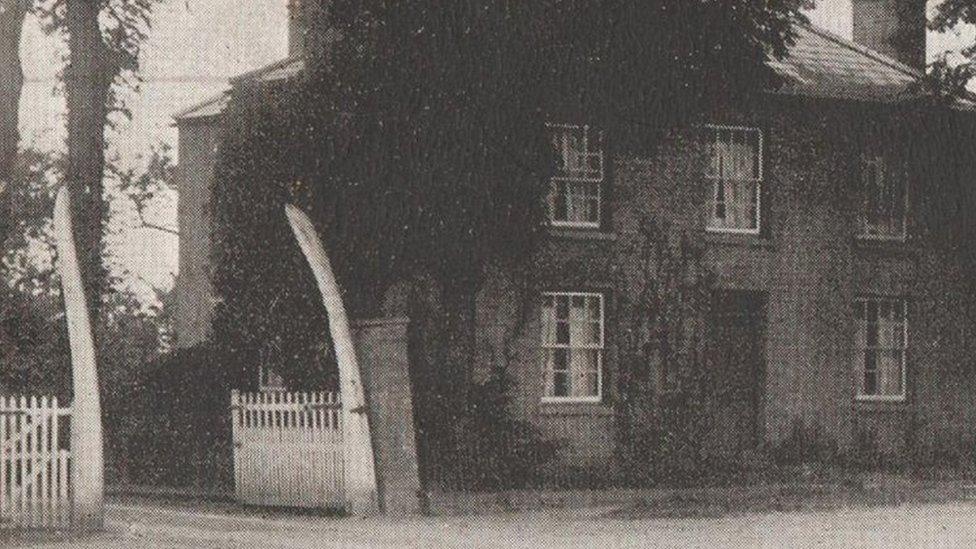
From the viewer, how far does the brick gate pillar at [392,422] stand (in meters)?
19.4

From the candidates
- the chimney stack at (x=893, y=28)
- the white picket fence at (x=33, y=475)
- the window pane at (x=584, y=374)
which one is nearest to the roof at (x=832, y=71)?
the chimney stack at (x=893, y=28)

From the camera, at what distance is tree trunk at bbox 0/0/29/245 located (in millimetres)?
24750

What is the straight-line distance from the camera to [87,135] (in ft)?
86.9

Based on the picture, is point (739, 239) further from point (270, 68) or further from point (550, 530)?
point (550, 530)

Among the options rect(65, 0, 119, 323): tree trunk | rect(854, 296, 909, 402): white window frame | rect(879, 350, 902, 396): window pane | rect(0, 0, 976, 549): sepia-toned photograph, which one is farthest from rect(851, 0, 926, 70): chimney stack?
rect(65, 0, 119, 323): tree trunk

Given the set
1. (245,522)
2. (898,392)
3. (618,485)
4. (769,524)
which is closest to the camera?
(769,524)

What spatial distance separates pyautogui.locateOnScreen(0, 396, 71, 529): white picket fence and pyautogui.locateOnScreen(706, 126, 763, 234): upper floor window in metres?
14.0

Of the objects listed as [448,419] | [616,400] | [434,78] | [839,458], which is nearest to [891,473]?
[839,458]

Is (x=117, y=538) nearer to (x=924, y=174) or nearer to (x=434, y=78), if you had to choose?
(x=434, y=78)

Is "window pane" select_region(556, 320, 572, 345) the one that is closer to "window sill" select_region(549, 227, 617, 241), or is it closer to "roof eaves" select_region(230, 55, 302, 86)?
"window sill" select_region(549, 227, 617, 241)

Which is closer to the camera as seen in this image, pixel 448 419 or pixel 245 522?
pixel 245 522

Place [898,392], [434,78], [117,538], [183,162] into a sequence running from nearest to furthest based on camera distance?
[117,538] → [434,78] → [898,392] → [183,162]

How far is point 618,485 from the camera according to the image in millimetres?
25641

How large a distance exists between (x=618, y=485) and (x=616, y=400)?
185 cm
